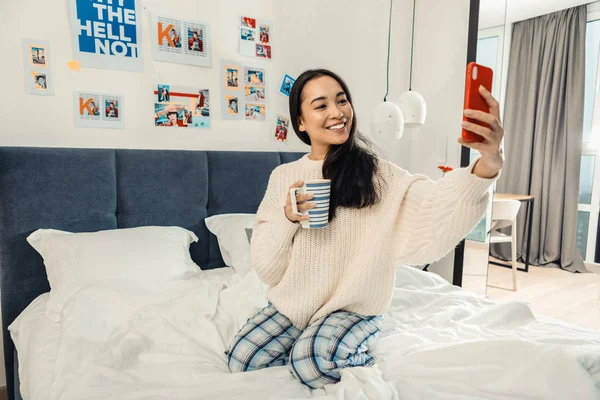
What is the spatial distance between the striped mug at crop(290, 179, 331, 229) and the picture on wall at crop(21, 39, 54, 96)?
1.41 meters

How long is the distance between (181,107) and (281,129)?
24.9 inches

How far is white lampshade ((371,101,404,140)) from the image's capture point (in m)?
2.38

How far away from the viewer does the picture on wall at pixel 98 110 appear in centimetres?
192

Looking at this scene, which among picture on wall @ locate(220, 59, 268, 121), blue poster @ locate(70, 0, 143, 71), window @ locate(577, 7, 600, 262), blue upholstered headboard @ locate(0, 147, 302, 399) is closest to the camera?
blue upholstered headboard @ locate(0, 147, 302, 399)

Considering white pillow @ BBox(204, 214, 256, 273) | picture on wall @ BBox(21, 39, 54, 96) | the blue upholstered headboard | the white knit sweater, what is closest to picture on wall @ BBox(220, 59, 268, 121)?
the blue upholstered headboard

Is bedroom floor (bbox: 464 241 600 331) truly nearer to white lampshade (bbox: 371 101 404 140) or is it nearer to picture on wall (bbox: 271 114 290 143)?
white lampshade (bbox: 371 101 404 140)

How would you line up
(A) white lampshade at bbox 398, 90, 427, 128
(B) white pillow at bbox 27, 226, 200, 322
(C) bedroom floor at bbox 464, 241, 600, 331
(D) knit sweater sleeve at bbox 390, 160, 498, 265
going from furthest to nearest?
1. (C) bedroom floor at bbox 464, 241, 600, 331
2. (A) white lampshade at bbox 398, 90, 427, 128
3. (B) white pillow at bbox 27, 226, 200, 322
4. (D) knit sweater sleeve at bbox 390, 160, 498, 265

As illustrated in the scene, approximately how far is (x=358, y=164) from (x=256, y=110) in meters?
1.30

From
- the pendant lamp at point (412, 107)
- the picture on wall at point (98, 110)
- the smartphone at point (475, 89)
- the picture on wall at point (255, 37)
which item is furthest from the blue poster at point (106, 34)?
the smartphone at point (475, 89)

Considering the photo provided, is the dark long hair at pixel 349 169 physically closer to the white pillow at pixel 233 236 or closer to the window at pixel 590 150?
the white pillow at pixel 233 236

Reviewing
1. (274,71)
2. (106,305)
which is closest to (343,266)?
(106,305)

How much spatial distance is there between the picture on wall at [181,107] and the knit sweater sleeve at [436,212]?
1324 millimetres

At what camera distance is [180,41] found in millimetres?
2146

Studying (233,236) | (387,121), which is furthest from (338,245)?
(387,121)
